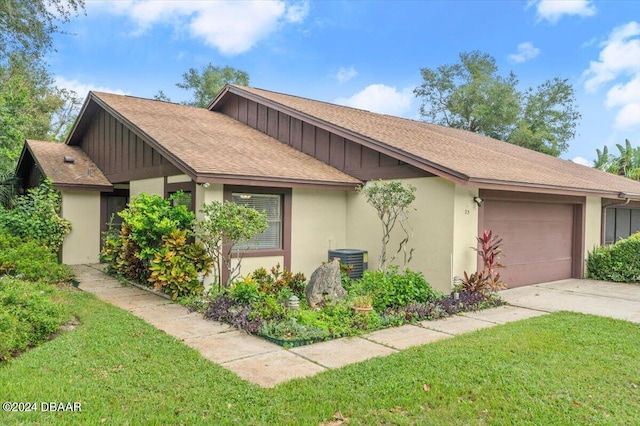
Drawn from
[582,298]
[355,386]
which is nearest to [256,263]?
[355,386]

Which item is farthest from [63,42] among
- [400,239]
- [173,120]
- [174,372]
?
[174,372]

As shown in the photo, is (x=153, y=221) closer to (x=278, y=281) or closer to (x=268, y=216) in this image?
(x=268, y=216)

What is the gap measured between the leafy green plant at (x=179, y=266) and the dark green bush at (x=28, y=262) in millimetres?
2687

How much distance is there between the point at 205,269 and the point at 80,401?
4.50m

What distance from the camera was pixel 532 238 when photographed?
10.6 m

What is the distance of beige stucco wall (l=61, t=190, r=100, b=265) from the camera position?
12.3m

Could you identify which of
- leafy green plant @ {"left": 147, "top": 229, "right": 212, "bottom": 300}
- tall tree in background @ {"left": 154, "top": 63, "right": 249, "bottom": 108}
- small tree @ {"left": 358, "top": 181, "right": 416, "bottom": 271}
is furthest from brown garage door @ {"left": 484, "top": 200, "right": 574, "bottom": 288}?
tall tree in background @ {"left": 154, "top": 63, "right": 249, "bottom": 108}

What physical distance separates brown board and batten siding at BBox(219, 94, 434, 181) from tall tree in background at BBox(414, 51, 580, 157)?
19.2m

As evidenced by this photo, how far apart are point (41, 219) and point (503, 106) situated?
83.7 feet

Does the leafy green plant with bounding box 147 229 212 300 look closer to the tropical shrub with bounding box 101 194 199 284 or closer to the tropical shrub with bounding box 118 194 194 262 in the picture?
the tropical shrub with bounding box 101 194 199 284

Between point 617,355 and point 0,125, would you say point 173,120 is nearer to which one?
point 0,125

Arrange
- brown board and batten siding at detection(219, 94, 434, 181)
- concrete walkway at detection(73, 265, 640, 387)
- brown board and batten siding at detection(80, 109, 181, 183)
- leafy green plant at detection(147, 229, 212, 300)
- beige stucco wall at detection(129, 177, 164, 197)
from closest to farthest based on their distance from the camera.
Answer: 1. concrete walkway at detection(73, 265, 640, 387)
2. leafy green plant at detection(147, 229, 212, 300)
3. brown board and batten siding at detection(219, 94, 434, 181)
4. beige stucco wall at detection(129, 177, 164, 197)
5. brown board and batten siding at detection(80, 109, 181, 183)

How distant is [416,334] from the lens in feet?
20.6

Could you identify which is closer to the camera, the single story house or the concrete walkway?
the concrete walkway
